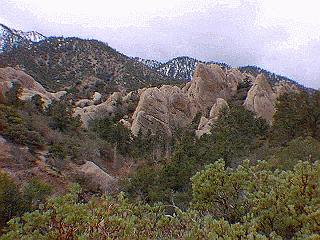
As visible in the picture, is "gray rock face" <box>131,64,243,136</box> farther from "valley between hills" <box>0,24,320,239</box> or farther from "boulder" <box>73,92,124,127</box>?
"boulder" <box>73,92,124,127</box>

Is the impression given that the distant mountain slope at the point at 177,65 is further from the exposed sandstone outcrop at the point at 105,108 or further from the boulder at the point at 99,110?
the boulder at the point at 99,110

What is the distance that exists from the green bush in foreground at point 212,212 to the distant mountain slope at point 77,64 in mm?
65923

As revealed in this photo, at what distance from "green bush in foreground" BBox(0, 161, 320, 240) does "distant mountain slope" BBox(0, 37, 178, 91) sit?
65923 mm

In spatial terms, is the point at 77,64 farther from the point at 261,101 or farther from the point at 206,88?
the point at 261,101

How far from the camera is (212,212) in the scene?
28.3 feet

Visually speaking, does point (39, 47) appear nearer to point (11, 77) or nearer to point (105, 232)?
point (11, 77)

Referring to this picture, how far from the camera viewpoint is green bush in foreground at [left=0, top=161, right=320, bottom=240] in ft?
18.5

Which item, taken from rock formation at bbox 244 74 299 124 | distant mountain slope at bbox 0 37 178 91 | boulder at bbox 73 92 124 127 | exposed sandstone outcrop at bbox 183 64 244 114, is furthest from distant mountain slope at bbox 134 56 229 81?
rock formation at bbox 244 74 299 124

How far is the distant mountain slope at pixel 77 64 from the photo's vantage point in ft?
255

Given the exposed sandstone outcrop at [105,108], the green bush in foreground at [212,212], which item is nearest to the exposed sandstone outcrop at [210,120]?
the exposed sandstone outcrop at [105,108]

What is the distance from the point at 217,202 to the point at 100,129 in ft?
120

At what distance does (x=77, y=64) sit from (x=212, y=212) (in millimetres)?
80458

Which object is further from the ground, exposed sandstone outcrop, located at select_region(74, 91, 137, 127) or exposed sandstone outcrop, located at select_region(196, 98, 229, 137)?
exposed sandstone outcrop, located at select_region(196, 98, 229, 137)

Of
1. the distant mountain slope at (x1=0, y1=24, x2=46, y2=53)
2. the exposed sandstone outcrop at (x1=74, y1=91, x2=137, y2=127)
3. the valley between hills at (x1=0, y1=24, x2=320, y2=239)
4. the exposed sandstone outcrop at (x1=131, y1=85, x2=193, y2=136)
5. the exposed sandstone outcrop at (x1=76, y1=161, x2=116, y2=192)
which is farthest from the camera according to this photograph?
the distant mountain slope at (x1=0, y1=24, x2=46, y2=53)
